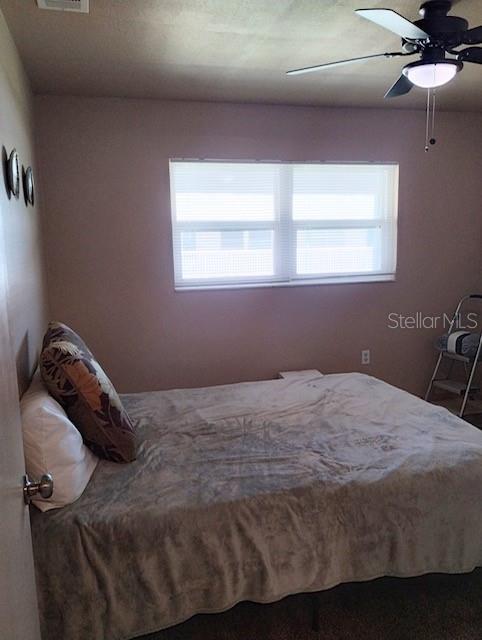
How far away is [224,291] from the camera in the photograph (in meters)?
3.56

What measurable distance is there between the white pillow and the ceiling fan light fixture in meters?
2.06

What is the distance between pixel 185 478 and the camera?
1717 millimetres

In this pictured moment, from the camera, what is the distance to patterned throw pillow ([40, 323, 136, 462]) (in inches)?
68.7

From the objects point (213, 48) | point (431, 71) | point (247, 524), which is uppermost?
point (213, 48)

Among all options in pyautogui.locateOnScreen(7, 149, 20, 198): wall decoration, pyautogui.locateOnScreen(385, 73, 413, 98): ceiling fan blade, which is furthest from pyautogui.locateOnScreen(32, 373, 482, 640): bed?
pyautogui.locateOnScreen(385, 73, 413, 98): ceiling fan blade

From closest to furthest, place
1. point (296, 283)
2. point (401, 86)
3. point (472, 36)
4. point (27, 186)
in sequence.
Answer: point (472, 36) < point (401, 86) < point (27, 186) < point (296, 283)

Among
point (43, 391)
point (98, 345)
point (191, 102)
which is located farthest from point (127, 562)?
point (191, 102)

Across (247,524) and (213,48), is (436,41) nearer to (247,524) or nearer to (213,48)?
(213,48)

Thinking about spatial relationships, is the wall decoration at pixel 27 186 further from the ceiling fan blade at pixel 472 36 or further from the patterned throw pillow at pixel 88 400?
the ceiling fan blade at pixel 472 36

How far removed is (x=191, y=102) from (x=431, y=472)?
2867 millimetres

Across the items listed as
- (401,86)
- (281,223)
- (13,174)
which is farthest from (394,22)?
(281,223)

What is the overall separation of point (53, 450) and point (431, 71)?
7.13 ft

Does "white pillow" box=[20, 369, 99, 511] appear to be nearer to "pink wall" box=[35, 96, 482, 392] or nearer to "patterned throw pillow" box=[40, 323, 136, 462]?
"patterned throw pillow" box=[40, 323, 136, 462]

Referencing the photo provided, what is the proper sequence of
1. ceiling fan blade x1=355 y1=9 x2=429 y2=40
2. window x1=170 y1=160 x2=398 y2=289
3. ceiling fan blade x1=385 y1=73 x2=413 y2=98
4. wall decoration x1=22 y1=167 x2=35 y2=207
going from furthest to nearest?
window x1=170 y1=160 x2=398 y2=289
wall decoration x1=22 y1=167 x2=35 y2=207
ceiling fan blade x1=385 y1=73 x2=413 y2=98
ceiling fan blade x1=355 y1=9 x2=429 y2=40
